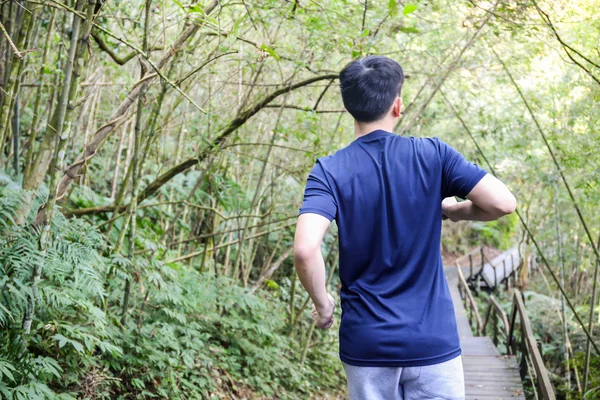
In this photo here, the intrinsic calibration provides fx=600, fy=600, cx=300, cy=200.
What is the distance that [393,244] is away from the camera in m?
1.77

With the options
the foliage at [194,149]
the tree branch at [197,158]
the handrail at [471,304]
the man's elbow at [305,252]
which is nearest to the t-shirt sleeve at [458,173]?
the man's elbow at [305,252]

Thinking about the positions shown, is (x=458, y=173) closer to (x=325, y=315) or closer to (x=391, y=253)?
(x=391, y=253)

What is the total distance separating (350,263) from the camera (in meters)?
1.80

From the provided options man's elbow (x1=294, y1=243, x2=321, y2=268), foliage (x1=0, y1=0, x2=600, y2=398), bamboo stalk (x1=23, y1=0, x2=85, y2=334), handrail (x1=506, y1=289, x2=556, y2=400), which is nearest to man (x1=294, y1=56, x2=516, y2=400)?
man's elbow (x1=294, y1=243, x2=321, y2=268)

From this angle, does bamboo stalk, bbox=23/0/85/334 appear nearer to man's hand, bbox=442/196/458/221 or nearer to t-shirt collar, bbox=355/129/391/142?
t-shirt collar, bbox=355/129/391/142

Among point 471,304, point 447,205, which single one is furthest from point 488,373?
point 447,205

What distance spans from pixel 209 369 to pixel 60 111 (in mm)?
3016

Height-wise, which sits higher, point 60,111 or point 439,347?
point 60,111

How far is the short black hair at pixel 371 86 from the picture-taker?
185 cm

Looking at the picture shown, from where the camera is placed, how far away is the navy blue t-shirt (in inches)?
68.4

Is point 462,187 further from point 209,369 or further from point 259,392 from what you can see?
point 259,392

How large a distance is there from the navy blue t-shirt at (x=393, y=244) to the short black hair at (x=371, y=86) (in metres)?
0.13

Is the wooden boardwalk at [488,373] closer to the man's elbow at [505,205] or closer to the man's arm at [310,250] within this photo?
the man's elbow at [505,205]

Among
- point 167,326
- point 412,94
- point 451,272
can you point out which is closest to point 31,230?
point 167,326
